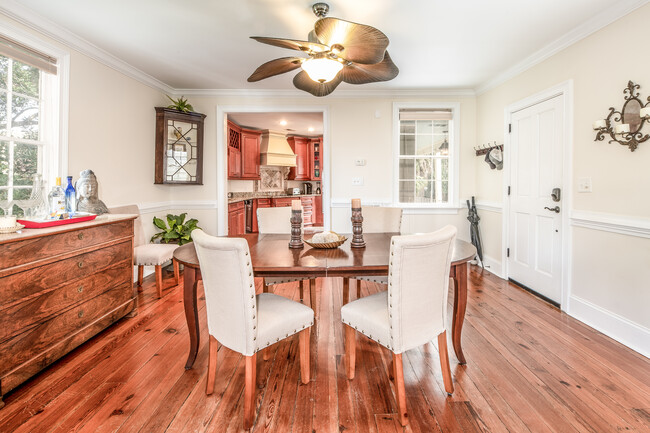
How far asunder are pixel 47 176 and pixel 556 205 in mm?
4603

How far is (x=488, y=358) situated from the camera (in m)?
2.11

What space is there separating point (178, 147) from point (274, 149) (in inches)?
135

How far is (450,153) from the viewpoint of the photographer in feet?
15.1

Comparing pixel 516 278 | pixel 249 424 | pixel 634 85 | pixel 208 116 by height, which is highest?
pixel 208 116

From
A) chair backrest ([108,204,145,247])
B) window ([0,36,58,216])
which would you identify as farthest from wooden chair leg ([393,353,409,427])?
chair backrest ([108,204,145,247])

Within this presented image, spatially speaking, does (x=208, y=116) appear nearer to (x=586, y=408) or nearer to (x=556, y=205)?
(x=556, y=205)

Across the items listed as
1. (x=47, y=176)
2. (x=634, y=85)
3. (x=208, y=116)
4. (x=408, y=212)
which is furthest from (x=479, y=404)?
(x=208, y=116)

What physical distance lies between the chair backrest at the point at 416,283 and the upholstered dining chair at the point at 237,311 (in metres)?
0.53

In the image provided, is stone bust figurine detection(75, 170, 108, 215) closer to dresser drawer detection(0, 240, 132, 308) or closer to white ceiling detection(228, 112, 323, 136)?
dresser drawer detection(0, 240, 132, 308)

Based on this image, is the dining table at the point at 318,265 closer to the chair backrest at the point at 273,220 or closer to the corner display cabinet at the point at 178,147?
the chair backrest at the point at 273,220

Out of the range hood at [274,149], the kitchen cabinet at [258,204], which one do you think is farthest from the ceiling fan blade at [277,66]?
the range hood at [274,149]

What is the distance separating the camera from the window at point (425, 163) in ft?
15.1

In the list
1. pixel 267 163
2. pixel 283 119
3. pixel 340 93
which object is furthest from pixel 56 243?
pixel 267 163

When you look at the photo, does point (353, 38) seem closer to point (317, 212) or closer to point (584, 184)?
point (584, 184)
